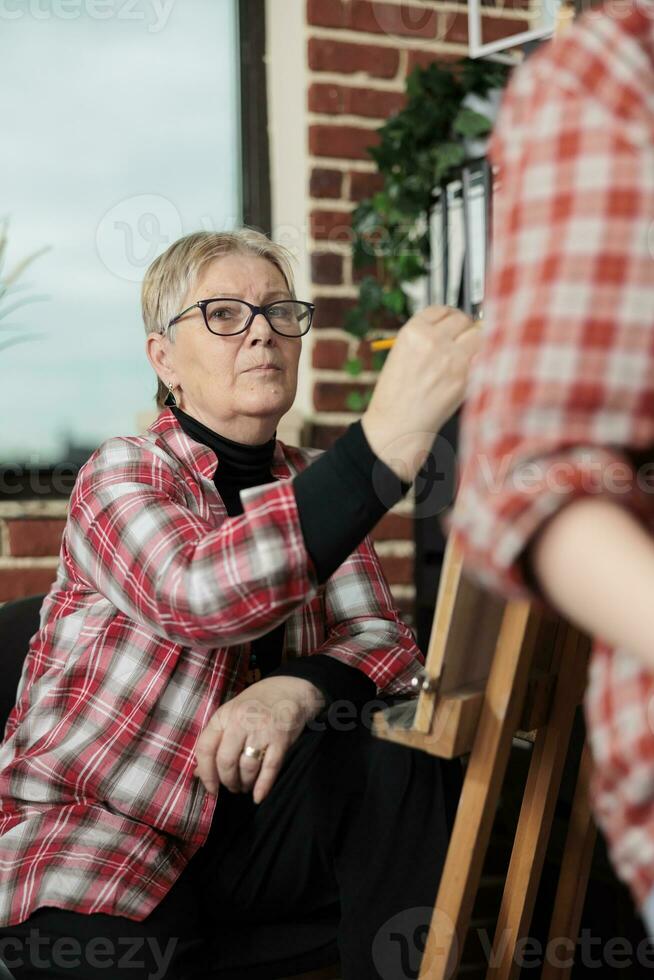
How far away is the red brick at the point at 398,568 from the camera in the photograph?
2324 mm

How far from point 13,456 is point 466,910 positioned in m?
1.52

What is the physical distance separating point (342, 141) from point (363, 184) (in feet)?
0.32

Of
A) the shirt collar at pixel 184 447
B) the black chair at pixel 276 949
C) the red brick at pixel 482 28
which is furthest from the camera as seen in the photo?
the red brick at pixel 482 28

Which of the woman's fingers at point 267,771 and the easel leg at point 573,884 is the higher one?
the woman's fingers at point 267,771

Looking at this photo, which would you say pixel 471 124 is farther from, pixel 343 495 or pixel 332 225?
pixel 343 495

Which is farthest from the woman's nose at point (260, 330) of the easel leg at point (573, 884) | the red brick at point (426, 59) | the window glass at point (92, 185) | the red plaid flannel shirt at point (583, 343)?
the red brick at point (426, 59)

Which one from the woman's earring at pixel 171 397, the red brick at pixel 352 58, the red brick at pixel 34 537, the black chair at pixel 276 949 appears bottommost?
the black chair at pixel 276 949

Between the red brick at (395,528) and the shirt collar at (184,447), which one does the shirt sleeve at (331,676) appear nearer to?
the shirt collar at (184,447)

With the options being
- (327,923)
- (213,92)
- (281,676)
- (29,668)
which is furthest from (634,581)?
(213,92)

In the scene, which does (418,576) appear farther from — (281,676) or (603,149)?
(603,149)

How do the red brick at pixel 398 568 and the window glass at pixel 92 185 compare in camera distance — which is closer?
the window glass at pixel 92 185

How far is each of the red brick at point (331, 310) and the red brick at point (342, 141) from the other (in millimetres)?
303

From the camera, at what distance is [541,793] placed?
112 centimetres

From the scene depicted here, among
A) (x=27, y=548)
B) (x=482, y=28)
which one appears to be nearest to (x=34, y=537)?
(x=27, y=548)
